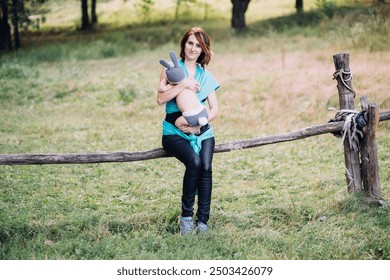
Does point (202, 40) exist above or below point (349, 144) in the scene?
above

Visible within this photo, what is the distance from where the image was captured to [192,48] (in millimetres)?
4879

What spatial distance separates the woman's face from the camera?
4863 millimetres

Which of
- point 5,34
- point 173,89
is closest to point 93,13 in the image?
point 5,34

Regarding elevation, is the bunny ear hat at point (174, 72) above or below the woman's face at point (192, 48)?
below

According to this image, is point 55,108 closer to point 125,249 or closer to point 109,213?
point 109,213

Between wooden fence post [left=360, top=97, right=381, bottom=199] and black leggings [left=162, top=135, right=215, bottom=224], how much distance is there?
1638 millimetres

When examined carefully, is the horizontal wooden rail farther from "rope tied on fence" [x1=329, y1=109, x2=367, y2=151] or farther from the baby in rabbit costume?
the baby in rabbit costume

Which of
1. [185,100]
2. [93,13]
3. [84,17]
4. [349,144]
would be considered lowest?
[349,144]

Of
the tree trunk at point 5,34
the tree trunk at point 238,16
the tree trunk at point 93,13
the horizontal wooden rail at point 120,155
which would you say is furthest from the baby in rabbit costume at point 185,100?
the tree trunk at point 93,13

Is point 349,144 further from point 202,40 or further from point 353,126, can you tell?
point 202,40

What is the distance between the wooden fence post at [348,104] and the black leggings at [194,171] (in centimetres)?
156

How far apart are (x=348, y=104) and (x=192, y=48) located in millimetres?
1863

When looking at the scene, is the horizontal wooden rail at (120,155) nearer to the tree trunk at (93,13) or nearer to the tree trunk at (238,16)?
the tree trunk at (238,16)

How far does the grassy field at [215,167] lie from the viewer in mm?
4820
